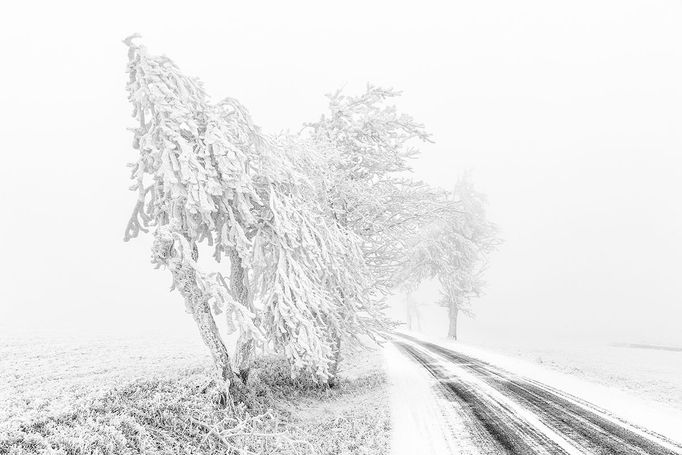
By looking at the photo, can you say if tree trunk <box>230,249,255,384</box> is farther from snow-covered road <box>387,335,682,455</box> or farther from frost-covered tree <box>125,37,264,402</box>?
snow-covered road <box>387,335,682,455</box>

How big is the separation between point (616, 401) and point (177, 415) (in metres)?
10.2

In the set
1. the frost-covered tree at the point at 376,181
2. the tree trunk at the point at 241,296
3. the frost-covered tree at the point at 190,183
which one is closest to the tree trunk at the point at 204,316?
the frost-covered tree at the point at 190,183

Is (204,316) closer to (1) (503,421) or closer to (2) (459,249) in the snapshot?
(1) (503,421)

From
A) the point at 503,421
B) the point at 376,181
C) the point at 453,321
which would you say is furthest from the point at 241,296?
the point at 453,321

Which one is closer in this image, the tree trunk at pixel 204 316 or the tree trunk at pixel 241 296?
the tree trunk at pixel 204 316

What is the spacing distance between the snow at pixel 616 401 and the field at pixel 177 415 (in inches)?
200

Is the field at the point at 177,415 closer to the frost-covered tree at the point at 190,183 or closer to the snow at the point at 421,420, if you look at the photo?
the snow at the point at 421,420

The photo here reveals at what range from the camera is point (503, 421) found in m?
9.03

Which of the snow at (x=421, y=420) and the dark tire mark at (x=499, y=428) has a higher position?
the dark tire mark at (x=499, y=428)

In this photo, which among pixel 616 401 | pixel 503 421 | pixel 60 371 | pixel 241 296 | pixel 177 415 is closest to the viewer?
pixel 177 415

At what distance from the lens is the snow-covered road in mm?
7508

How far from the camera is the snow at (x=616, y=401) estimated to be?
27.8 feet

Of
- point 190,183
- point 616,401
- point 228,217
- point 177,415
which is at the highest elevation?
point 190,183

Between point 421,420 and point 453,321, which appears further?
point 453,321
